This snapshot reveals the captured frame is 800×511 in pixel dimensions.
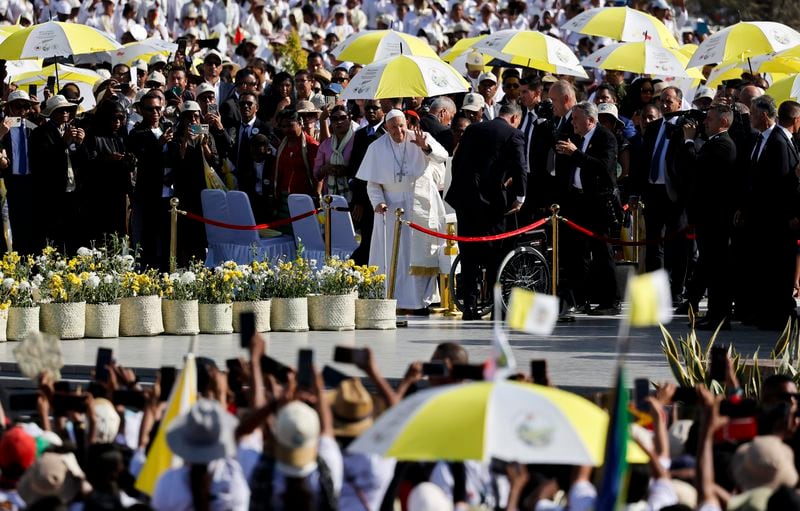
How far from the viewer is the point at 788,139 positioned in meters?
15.4

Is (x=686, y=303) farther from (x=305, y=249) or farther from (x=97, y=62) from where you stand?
(x=97, y=62)

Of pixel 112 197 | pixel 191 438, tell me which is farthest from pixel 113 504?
pixel 112 197

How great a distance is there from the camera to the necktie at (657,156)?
17672 millimetres

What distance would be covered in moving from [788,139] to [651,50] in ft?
21.6

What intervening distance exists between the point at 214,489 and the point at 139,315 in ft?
27.9

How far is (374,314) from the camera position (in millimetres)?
15945

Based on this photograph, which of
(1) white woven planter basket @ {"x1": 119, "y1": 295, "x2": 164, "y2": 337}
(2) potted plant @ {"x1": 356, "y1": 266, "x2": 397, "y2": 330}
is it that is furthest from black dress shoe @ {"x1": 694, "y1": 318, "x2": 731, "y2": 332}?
(1) white woven planter basket @ {"x1": 119, "y1": 295, "x2": 164, "y2": 337}

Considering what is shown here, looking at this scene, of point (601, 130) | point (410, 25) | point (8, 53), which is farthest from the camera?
point (410, 25)

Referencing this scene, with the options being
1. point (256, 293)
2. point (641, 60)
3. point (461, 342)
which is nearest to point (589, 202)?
point (461, 342)

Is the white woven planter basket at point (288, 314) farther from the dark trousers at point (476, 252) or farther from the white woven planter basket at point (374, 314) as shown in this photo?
the dark trousers at point (476, 252)

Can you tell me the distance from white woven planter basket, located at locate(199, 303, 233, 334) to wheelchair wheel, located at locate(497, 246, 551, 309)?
8.33 ft

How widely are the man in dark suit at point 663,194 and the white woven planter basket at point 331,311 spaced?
3418 mm

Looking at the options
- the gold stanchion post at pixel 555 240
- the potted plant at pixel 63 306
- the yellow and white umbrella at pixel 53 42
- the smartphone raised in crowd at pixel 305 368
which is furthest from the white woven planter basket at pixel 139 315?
the smartphone raised in crowd at pixel 305 368

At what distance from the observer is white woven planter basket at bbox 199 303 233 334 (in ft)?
50.2
